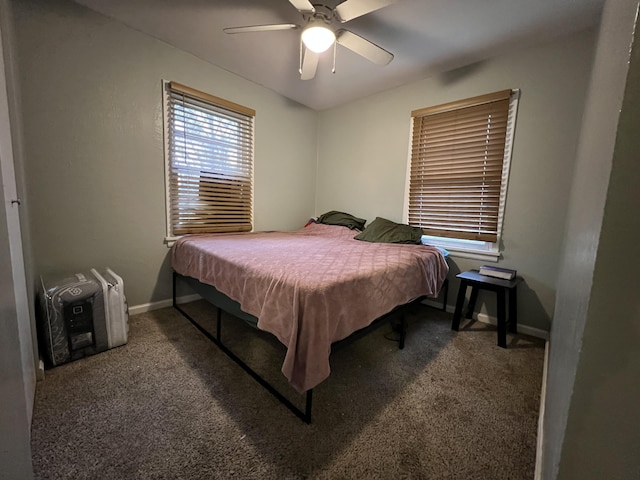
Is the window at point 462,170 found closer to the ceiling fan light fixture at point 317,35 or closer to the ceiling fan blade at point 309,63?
the ceiling fan blade at point 309,63

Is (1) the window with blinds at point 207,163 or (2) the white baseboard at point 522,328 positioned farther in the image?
(1) the window with blinds at point 207,163

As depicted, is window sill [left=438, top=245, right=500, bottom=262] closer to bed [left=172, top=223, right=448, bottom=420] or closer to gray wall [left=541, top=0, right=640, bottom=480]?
bed [left=172, top=223, right=448, bottom=420]

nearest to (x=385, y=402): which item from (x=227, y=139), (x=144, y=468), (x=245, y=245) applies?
(x=144, y=468)

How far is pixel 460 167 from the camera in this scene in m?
2.48

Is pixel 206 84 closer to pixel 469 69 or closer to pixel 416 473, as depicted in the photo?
pixel 469 69

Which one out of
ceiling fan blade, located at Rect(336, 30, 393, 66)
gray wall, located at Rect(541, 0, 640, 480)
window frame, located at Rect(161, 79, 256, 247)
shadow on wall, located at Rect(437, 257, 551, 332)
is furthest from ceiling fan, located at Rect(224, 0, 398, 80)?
shadow on wall, located at Rect(437, 257, 551, 332)

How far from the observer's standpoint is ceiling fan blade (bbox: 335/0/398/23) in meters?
1.41

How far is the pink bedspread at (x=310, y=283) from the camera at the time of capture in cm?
113

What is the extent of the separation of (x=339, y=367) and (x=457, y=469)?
2.57 feet

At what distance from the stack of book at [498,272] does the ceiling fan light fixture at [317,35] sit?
7.27ft

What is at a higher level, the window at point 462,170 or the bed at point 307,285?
the window at point 462,170

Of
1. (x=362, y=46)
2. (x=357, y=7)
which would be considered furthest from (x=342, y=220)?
(x=357, y=7)

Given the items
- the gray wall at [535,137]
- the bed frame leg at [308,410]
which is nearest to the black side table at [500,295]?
the gray wall at [535,137]

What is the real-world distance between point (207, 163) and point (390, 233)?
6.89 feet
